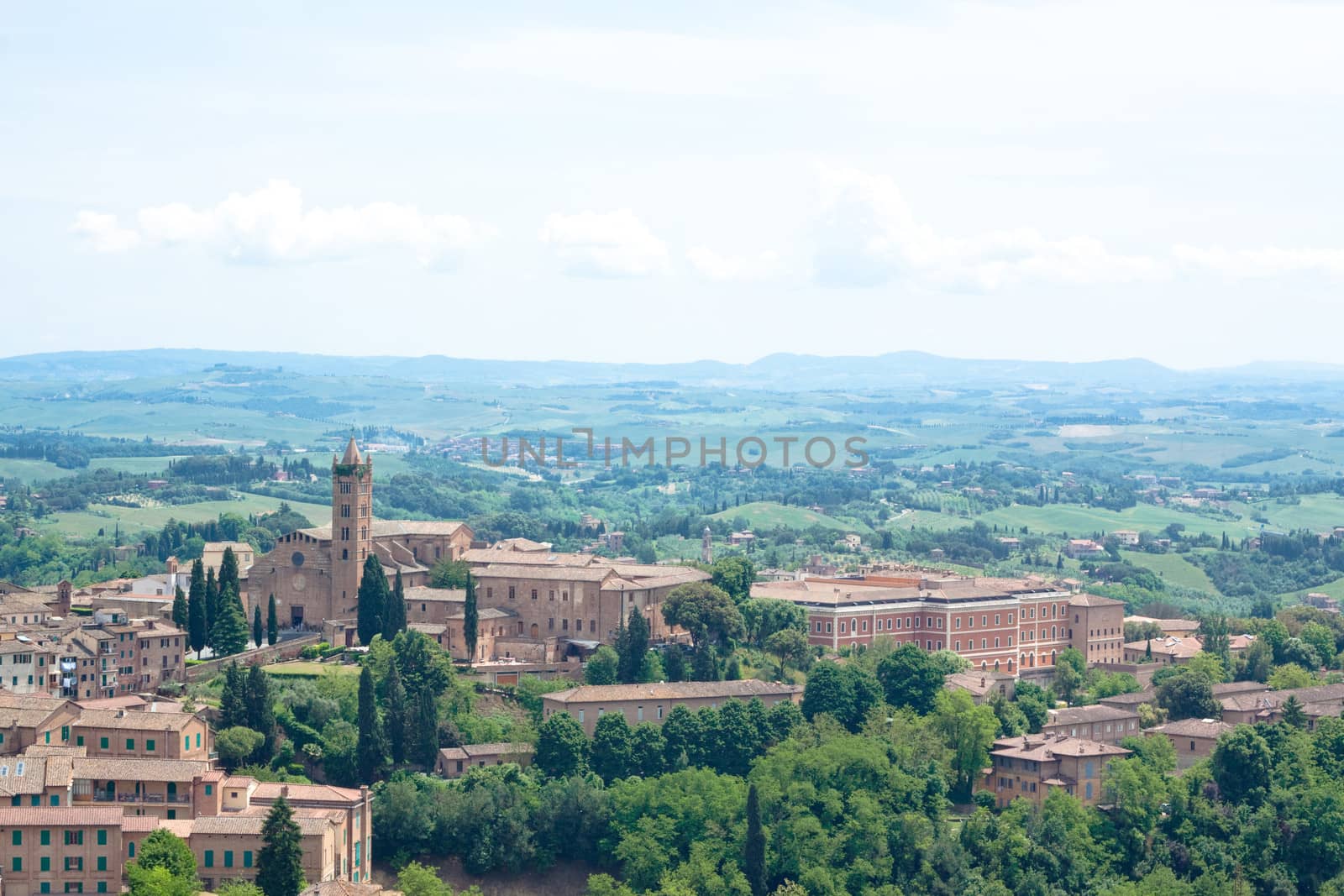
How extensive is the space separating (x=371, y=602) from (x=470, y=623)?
13.6 ft

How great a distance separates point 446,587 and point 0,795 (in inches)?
1213

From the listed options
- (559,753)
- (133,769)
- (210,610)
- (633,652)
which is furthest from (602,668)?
(133,769)

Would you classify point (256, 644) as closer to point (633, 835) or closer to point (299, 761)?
point (299, 761)

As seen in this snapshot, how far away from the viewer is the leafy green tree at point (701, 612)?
7931 centimetres

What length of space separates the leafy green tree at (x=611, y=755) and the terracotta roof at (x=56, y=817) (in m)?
19.6

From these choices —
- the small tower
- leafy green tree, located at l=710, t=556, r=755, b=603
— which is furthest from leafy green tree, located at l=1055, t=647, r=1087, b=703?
the small tower

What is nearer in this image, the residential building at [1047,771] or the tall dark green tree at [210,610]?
the residential building at [1047,771]

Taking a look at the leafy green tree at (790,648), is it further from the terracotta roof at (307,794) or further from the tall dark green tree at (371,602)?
the terracotta roof at (307,794)

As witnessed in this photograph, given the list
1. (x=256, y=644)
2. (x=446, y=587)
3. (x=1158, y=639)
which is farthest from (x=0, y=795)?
(x=1158, y=639)

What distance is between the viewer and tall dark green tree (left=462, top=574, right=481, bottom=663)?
255ft

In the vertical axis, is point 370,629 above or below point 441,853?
above

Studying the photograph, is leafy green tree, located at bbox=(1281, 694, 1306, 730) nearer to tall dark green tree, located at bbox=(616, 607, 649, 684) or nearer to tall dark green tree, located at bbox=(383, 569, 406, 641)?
tall dark green tree, located at bbox=(616, 607, 649, 684)

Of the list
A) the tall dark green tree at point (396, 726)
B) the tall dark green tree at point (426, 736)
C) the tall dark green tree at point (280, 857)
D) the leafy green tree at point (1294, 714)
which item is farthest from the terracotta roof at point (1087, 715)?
the tall dark green tree at point (280, 857)

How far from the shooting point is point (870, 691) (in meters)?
75.9
